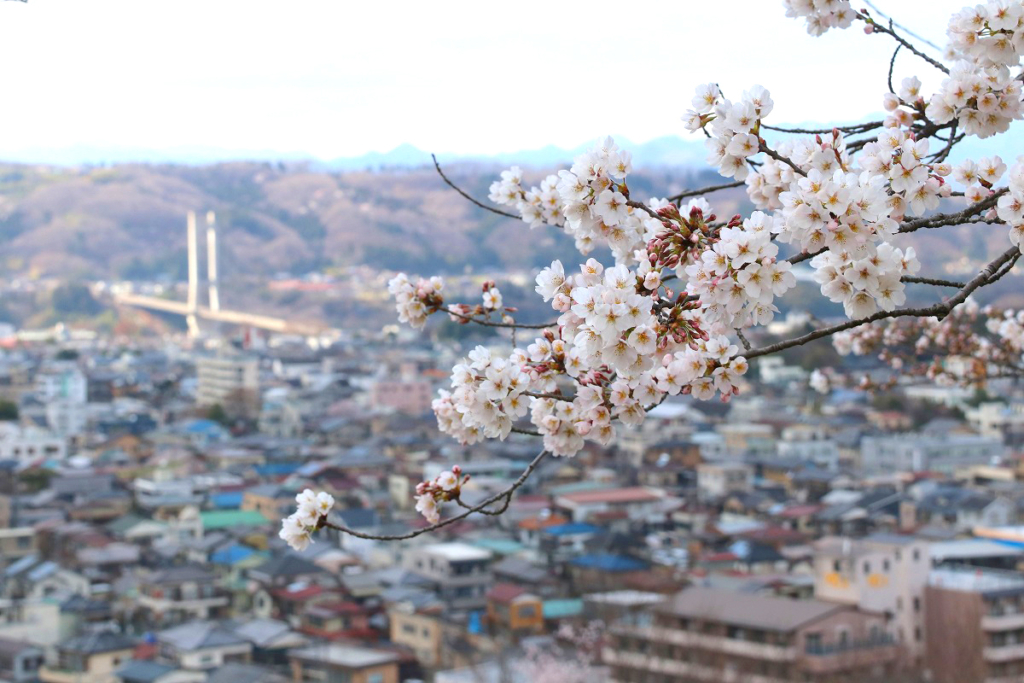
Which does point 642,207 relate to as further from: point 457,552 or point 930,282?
point 457,552

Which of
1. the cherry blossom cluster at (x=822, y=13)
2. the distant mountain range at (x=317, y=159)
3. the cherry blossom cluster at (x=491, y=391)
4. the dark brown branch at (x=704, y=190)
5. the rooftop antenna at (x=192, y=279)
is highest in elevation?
the distant mountain range at (x=317, y=159)

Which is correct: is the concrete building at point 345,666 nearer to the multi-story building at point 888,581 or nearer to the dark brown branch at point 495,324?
the multi-story building at point 888,581

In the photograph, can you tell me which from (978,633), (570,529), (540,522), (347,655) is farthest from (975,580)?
(540,522)

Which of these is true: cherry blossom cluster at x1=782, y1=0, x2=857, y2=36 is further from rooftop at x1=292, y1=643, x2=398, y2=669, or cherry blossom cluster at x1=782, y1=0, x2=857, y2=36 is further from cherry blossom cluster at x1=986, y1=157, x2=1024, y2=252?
rooftop at x1=292, y1=643, x2=398, y2=669

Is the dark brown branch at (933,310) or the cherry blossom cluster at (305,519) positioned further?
the cherry blossom cluster at (305,519)

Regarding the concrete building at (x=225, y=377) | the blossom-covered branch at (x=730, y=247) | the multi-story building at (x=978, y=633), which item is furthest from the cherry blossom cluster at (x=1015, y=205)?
the concrete building at (x=225, y=377)

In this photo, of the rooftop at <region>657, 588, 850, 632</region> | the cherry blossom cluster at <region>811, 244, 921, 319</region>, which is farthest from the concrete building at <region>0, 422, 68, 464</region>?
the cherry blossom cluster at <region>811, 244, 921, 319</region>
